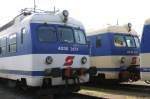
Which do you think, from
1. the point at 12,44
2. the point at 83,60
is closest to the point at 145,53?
the point at 83,60

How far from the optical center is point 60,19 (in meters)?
13.8

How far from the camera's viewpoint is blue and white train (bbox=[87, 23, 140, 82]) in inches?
688

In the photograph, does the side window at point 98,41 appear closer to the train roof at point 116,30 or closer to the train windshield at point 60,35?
the train roof at point 116,30

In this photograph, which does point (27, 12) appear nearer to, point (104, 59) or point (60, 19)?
point (60, 19)

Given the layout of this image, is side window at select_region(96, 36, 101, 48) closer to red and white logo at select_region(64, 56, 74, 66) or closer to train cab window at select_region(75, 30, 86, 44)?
train cab window at select_region(75, 30, 86, 44)

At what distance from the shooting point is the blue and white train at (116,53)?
17469 millimetres

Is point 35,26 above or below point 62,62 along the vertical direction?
above

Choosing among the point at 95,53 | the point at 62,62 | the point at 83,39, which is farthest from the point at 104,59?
the point at 62,62

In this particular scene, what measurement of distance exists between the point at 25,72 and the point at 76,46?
6.51 ft

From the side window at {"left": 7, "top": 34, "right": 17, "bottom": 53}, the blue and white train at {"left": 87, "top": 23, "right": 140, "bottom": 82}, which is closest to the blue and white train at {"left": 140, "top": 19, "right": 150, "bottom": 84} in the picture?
the blue and white train at {"left": 87, "top": 23, "right": 140, "bottom": 82}

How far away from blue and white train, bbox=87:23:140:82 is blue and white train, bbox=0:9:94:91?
3.51 m

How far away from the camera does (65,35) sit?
1385 cm

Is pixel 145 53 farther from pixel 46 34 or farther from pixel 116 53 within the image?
pixel 116 53

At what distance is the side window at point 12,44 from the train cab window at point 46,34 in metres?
1.88
